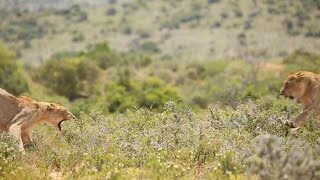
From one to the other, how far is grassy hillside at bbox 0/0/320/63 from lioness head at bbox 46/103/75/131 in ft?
202

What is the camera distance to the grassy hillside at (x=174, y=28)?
83438 millimetres

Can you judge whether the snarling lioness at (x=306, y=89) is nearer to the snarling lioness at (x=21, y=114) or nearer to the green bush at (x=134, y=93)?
the snarling lioness at (x=21, y=114)

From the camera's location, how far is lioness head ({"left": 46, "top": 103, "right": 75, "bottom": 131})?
12086 millimetres

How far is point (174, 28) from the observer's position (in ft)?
342

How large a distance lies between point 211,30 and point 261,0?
44.2 ft

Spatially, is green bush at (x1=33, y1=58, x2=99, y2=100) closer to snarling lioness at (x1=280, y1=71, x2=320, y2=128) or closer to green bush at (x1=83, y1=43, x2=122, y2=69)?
green bush at (x1=83, y1=43, x2=122, y2=69)

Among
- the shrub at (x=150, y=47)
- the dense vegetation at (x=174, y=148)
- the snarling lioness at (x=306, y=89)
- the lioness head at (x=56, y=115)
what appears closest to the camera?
the dense vegetation at (x=174, y=148)

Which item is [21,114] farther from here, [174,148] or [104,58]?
[104,58]

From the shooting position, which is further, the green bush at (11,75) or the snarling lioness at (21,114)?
the green bush at (11,75)

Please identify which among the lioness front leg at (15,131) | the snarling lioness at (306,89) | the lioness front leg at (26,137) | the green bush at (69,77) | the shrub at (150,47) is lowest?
the shrub at (150,47)

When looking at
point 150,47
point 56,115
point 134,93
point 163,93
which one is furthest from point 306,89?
point 150,47

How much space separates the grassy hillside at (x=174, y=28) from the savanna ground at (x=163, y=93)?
31cm

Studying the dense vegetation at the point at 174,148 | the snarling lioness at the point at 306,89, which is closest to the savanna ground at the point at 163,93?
the dense vegetation at the point at 174,148

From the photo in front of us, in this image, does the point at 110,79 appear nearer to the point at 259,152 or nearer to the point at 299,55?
the point at 299,55
